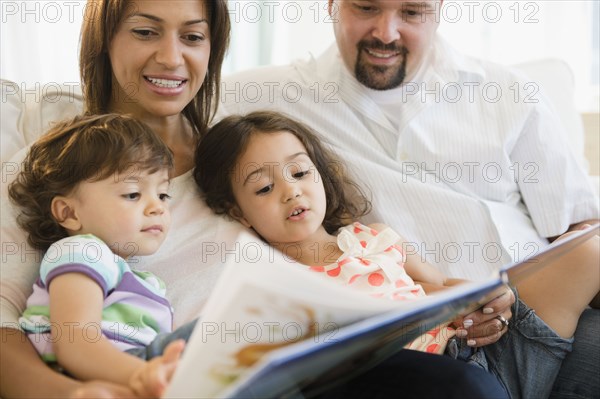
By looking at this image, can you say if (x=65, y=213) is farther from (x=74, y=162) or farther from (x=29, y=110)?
(x=29, y=110)

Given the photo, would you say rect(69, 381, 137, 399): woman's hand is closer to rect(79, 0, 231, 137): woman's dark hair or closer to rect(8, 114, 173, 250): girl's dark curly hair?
rect(8, 114, 173, 250): girl's dark curly hair

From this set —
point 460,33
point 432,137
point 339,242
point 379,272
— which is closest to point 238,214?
point 339,242

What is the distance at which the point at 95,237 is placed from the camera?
48.7 inches

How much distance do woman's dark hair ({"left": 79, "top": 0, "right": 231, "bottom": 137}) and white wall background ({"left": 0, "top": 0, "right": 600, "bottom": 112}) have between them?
1.28m

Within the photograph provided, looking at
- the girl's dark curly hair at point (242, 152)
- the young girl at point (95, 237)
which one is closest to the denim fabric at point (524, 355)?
the girl's dark curly hair at point (242, 152)

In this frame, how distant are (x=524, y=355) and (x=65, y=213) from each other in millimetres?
856

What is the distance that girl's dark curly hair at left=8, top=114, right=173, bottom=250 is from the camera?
1.28 m

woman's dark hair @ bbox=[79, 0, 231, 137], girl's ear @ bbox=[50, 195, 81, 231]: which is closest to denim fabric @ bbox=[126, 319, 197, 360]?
girl's ear @ bbox=[50, 195, 81, 231]

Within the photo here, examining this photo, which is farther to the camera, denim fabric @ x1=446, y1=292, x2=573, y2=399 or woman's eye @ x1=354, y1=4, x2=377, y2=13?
woman's eye @ x1=354, y1=4, x2=377, y2=13

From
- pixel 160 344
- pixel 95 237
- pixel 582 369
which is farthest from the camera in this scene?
pixel 582 369

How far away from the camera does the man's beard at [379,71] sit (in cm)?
179

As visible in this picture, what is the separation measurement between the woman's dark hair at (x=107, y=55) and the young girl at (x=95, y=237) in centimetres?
21

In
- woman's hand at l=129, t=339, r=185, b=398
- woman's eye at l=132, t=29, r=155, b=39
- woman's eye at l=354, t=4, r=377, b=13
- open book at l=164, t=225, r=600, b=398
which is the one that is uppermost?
woman's eye at l=354, t=4, r=377, b=13

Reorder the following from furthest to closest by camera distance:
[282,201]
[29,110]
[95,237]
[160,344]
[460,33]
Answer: [460,33]
[29,110]
[282,201]
[95,237]
[160,344]
